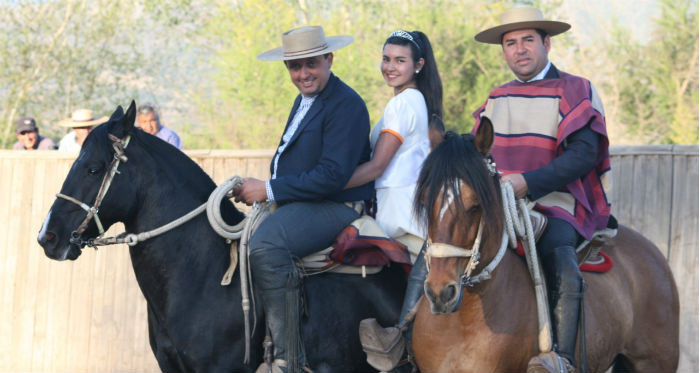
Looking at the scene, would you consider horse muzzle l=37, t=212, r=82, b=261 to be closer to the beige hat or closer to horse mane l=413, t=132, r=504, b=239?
horse mane l=413, t=132, r=504, b=239

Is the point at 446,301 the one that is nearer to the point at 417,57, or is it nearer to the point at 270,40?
the point at 417,57

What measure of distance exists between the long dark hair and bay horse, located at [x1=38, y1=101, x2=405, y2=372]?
1206mm

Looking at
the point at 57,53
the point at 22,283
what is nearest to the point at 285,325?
the point at 22,283

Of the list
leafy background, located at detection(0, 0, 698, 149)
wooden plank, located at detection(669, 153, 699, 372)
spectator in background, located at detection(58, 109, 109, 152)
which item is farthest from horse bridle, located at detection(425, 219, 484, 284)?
leafy background, located at detection(0, 0, 698, 149)

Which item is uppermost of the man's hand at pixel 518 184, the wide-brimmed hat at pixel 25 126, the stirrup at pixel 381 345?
the wide-brimmed hat at pixel 25 126

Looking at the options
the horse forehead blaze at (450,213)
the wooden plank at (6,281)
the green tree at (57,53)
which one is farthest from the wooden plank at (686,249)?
the green tree at (57,53)

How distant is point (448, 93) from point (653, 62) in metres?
7.59

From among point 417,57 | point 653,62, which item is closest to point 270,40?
point 653,62

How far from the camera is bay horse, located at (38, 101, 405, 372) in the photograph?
4.80 m

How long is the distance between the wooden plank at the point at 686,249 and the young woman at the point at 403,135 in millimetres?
3794

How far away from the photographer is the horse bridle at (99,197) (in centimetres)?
474

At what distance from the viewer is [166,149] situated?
16.9 feet

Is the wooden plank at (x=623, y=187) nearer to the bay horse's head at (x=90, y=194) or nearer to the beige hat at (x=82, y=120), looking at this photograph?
the bay horse's head at (x=90, y=194)

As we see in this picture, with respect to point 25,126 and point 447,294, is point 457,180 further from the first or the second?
point 25,126
